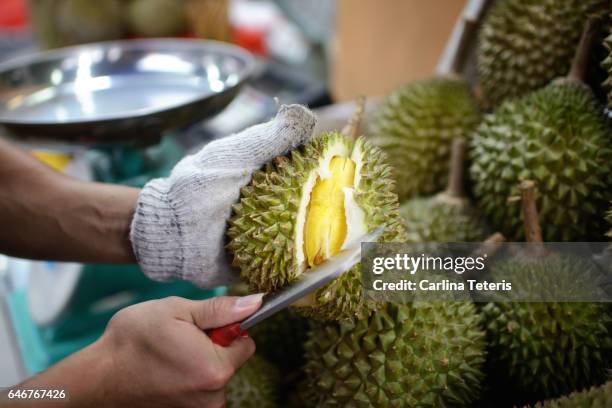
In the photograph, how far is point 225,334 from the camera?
82cm

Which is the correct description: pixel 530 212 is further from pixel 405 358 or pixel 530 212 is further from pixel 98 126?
pixel 98 126

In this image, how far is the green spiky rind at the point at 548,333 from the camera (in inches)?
38.8

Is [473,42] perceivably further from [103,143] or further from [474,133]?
[103,143]

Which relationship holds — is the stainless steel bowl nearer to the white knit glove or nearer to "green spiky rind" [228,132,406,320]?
the white knit glove

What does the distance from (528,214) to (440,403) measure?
1.43 ft

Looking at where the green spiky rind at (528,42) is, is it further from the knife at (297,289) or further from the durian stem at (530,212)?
the knife at (297,289)

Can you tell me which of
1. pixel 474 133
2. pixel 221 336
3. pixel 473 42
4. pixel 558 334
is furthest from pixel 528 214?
pixel 473 42

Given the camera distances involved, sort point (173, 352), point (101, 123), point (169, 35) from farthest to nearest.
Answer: point (169, 35)
point (101, 123)
point (173, 352)

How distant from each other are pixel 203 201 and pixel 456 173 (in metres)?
0.76

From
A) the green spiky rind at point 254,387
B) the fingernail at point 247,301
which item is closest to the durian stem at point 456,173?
the green spiky rind at point 254,387

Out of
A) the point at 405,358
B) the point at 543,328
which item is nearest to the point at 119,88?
the point at 405,358

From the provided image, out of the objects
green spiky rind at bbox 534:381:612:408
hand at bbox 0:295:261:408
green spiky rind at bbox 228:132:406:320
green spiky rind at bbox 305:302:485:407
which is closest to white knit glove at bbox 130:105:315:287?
green spiky rind at bbox 228:132:406:320

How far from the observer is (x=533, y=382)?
1051 millimetres

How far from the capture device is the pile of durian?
2.97ft
